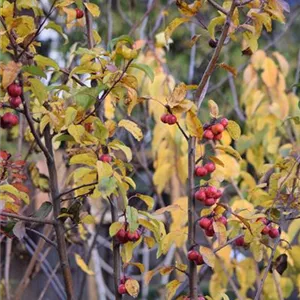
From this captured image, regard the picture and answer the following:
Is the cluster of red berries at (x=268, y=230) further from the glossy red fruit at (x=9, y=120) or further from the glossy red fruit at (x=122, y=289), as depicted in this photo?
the glossy red fruit at (x=9, y=120)

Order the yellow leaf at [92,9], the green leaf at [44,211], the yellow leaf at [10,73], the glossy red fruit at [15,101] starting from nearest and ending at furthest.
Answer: the yellow leaf at [10,73] < the glossy red fruit at [15,101] < the green leaf at [44,211] < the yellow leaf at [92,9]

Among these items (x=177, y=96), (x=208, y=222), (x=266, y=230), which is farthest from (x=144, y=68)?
(x=266, y=230)

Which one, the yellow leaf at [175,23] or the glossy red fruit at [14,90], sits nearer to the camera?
the glossy red fruit at [14,90]

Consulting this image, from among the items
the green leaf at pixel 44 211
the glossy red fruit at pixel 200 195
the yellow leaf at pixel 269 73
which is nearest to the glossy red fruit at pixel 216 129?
the glossy red fruit at pixel 200 195

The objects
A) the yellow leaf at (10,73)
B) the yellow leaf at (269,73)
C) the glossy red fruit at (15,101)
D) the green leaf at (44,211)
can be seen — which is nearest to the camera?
the yellow leaf at (10,73)

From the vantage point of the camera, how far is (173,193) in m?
2.78

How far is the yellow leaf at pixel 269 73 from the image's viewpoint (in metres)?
2.35

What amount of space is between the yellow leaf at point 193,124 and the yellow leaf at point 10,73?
29cm

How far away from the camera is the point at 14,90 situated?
42.4 inches

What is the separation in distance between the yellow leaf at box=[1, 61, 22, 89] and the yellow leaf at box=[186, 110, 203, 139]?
0.29 meters

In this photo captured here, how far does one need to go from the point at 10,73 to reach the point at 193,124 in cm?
31

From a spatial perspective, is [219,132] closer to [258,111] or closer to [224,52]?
[258,111]

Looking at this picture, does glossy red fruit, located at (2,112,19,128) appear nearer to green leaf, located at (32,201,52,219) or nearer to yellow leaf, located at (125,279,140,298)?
green leaf, located at (32,201,52,219)

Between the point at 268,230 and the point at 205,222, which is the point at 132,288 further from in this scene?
the point at 268,230
